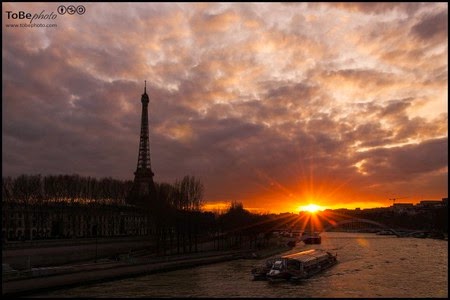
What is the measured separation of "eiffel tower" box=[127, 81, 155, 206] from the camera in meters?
92.4

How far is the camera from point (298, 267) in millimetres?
38688

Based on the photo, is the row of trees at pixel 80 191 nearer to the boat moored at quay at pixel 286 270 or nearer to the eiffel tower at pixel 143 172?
the eiffel tower at pixel 143 172

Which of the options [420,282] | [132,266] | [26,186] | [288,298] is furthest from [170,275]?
[26,186]

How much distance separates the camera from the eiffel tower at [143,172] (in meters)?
92.4

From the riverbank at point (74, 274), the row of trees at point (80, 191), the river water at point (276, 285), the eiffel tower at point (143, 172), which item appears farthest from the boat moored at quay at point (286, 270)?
the eiffel tower at point (143, 172)

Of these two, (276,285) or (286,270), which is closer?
(276,285)

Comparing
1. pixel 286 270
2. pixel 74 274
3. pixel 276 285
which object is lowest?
pixel 276 285

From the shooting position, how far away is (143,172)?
103m

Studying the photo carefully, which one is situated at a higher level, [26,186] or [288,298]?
[26,186]

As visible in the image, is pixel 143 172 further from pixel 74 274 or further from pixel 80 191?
pixel 74 274

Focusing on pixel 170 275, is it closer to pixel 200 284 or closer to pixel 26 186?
pixel 200 284

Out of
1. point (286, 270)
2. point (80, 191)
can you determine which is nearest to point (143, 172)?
point (80, 191)

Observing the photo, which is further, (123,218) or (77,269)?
(123,218)

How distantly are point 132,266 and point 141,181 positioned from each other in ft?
210
